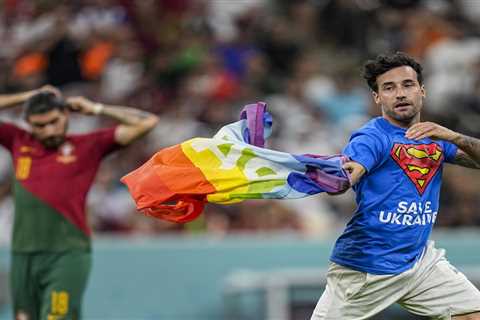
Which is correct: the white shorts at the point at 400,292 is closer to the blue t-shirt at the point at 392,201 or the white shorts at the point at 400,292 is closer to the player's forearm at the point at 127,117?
the blue t-shirt at the point at 392,201

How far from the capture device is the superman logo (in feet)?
23.6

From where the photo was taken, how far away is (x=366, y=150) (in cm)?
703

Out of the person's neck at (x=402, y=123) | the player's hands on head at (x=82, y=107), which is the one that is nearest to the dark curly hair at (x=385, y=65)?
the person's neck at (x=402, y=123)

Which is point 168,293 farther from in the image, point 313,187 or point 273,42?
point 313,187

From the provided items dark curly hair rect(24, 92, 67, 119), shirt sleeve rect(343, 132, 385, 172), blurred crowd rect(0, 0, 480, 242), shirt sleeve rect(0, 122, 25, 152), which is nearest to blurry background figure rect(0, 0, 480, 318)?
blurred crowd rect(0, 0, 480, 242)

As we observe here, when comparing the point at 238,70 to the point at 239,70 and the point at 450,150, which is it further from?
the point at 450,150

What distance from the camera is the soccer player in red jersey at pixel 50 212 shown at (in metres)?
9.33

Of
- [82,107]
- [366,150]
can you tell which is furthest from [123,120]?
[366,150]

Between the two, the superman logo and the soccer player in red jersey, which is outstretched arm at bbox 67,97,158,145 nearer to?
the soccer player in red jersey

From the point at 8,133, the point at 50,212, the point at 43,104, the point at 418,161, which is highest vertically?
the point at 43,104

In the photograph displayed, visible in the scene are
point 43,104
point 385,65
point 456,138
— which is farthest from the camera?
point 43,104

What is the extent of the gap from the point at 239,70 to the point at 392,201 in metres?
8.44

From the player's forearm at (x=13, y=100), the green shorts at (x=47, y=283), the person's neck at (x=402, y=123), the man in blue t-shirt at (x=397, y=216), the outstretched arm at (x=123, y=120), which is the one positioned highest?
the player's forearm at (x=13, y=100)

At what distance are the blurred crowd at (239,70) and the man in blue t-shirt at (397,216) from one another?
6.61 metres
